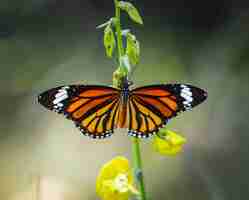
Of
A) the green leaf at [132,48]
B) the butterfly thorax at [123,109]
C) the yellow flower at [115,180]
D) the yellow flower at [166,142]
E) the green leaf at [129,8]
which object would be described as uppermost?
the green leaf at [129,8]

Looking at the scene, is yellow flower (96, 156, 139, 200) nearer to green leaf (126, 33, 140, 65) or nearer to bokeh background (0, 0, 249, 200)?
green leaf (126, 33, 140, 65)

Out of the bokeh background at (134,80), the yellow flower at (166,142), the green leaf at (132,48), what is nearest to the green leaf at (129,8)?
the green leaf at (132,48)

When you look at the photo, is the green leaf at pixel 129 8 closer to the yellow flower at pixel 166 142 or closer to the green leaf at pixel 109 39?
the green leaf at pixel 109 39

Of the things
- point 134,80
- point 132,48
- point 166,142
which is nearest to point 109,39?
point 132,48

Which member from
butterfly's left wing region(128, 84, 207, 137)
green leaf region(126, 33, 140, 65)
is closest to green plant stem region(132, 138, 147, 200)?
butterfly's left wing region(128, 84, 207, 137)

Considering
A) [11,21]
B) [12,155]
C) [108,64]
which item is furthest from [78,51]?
[12,155]

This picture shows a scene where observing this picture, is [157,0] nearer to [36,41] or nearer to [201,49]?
[201,49]
